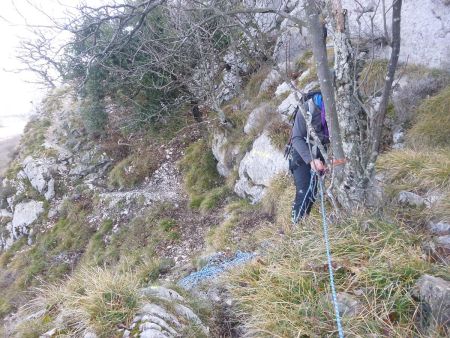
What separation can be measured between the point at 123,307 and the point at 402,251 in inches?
90.1

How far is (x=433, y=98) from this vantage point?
5.55 meters

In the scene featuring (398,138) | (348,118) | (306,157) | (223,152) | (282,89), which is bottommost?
(398,138)

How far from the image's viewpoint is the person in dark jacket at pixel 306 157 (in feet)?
11.6

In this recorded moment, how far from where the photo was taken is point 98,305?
2645mm

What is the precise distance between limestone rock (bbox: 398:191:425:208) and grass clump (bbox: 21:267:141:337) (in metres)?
2.99

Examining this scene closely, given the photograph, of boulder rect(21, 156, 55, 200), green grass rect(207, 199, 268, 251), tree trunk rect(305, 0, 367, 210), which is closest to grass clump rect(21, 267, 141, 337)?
tree trunk rect(305, 0, 367, 210)

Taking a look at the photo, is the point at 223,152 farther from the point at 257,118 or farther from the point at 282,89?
the point at 282,89

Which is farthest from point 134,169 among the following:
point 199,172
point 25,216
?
point 25,216

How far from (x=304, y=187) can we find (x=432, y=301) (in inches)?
78.8

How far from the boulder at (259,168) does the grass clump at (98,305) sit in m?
4.25

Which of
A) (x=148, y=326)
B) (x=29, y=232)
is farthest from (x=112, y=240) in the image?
(x=148, y=326)

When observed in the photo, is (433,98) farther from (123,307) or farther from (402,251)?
(123,307)

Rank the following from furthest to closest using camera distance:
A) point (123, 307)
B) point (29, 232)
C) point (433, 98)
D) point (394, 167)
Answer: point (29, 232) → point (433, 98) → point (394, 167) → point (123, 307)

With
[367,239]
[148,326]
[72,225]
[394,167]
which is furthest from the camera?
[72,225]
